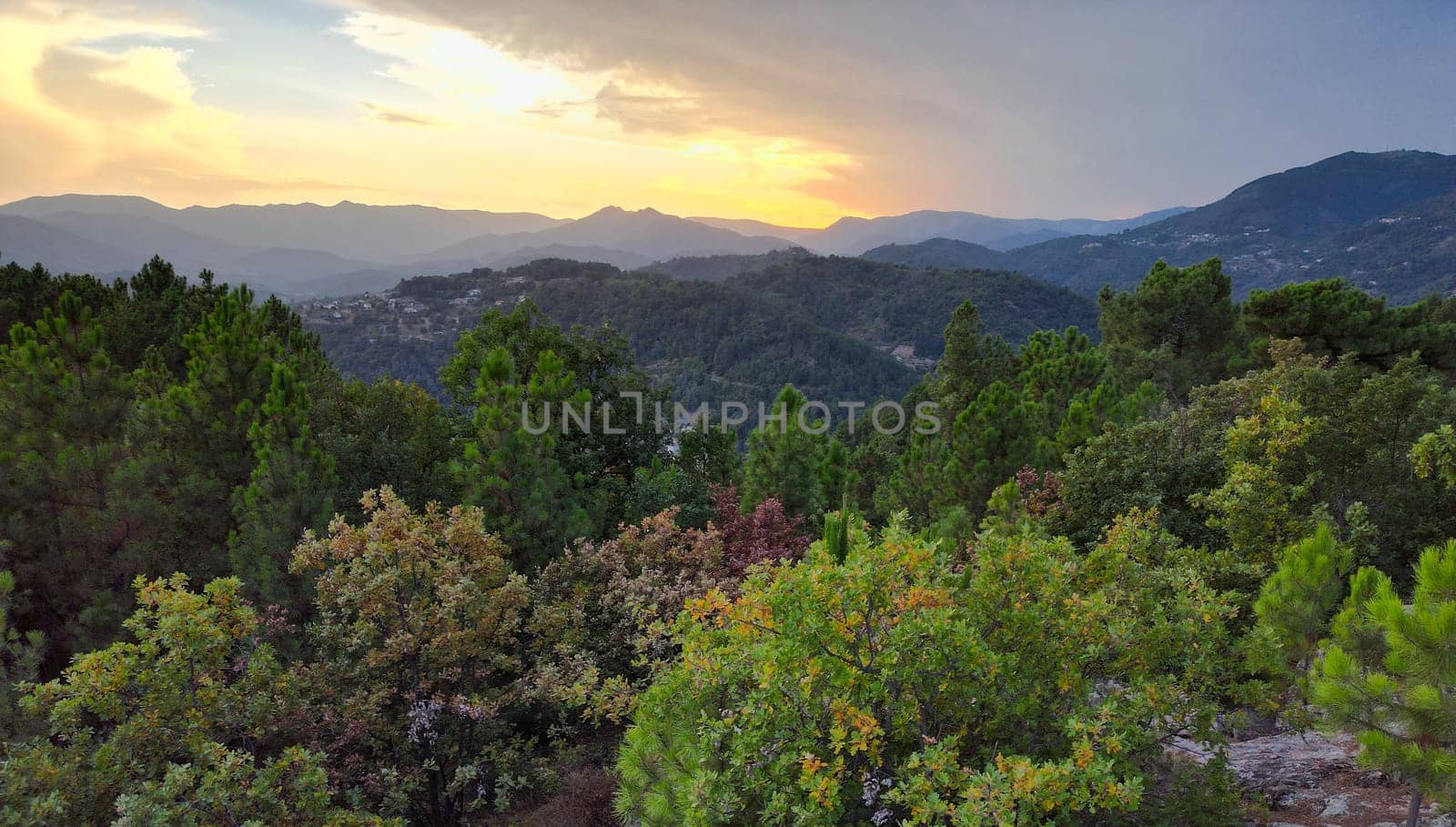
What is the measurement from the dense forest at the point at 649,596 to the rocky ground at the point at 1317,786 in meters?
0.29

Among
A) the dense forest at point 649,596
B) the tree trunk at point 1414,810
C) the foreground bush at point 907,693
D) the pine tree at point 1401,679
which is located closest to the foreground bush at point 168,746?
the dense forest at point 649,596

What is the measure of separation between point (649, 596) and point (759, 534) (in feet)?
12.3

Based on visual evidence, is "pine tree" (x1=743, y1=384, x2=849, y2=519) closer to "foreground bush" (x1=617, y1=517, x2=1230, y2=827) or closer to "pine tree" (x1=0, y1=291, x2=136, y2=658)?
"foreground bush" (x1=617, y1=517, x2=1230, y2=827)

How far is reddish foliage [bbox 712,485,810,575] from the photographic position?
40.1 feet

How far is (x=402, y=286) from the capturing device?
128m

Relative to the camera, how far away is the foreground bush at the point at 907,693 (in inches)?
165

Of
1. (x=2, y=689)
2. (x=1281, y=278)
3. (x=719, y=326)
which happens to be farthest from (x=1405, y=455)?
(x=1281, y=278)

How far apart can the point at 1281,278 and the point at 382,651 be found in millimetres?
225900

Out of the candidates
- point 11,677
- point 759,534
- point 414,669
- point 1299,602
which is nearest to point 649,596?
point 414,669

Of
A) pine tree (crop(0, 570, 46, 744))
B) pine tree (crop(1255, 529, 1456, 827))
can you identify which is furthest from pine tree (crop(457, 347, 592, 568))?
pine tree (crop(1255, 529, 1456, 827))

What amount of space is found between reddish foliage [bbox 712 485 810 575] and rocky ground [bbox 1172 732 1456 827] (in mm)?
6482

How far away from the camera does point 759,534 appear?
12.7 metres

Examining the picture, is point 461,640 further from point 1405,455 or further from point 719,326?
point 719,326

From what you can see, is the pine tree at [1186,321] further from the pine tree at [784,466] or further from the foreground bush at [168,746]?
the foreground bush at [168,746]
